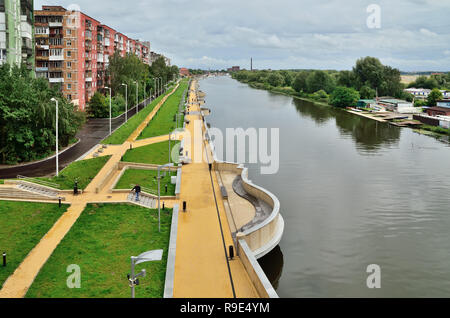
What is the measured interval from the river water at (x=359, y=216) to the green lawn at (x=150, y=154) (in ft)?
32.2

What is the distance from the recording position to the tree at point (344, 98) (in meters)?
125

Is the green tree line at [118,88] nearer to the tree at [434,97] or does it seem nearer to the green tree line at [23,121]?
the green tree line at [23,121]

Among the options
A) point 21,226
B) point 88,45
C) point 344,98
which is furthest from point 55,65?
point 344,98

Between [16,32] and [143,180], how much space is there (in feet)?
102

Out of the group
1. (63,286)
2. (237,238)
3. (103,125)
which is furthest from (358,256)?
(103,125)

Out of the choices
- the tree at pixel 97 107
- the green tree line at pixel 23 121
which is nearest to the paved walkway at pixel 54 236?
the green tree line at pixel 23 121

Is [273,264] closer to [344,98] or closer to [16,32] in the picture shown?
[16,32]

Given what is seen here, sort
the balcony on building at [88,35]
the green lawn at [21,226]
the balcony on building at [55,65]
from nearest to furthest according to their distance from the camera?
the green lawn at [21,226] → the balcony on building at [55,65] → the balcony on building at [88,35]

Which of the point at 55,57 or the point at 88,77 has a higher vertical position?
the point at 55,57

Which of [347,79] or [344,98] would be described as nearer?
[344,98]

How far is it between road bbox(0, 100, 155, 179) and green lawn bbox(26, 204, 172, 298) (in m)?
10.3

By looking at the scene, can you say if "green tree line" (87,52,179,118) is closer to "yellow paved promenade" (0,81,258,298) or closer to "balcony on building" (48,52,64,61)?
"balcony on building" (48,52,64,61)

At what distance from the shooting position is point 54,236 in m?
24.9
